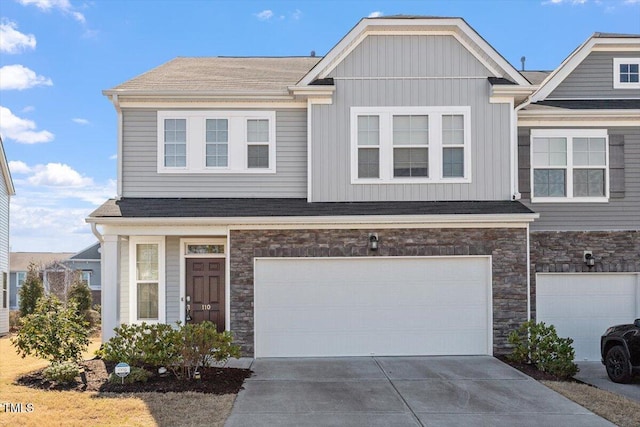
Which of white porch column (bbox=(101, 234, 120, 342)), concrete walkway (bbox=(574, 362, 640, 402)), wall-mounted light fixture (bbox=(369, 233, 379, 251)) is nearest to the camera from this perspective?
concrete walkway (bbox=(574, 362, 640, 402))

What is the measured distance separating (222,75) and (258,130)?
2.17 metres

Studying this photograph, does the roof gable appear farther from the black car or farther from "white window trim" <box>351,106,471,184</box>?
the black car

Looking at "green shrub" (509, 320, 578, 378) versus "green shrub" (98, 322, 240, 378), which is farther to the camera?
"green shrub" (509, 320, 578, 378)

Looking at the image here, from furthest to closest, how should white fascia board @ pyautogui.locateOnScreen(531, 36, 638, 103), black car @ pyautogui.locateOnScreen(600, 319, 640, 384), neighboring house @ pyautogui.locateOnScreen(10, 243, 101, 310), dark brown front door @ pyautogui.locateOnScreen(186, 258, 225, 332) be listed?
neighboring house @ pyautogui.locateOnScreen(10, 243, 101, 310), white fascia board @ pyautogui.locateOnScreen(531, 36, 638, 103), dark brown front door @ pyautogui.locateOnScreen(186, 258, 225, 332), black car @ pyautogui.locateOnScreen(600, 319, 640, 384)

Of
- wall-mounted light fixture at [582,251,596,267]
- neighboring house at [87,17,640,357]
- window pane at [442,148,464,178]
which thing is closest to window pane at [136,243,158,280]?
neighboring house at [87,17,640,357]

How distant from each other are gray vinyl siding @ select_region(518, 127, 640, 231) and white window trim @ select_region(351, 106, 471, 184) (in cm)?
158

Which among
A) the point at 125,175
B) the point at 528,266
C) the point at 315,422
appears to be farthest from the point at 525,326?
the point at 125,175

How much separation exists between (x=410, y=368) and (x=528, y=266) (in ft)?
11.2

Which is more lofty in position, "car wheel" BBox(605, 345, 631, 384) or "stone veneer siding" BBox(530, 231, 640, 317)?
"stone veneer siding" BBox(530, 231, 640, 317)

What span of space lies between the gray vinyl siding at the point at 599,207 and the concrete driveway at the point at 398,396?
3.82 meters

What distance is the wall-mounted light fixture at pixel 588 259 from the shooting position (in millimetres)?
13000

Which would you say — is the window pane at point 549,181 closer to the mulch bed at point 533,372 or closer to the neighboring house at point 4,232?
the mulch bed at point 533,372

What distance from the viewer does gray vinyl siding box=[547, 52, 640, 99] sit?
14.5 meters

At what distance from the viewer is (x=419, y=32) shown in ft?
42.9
